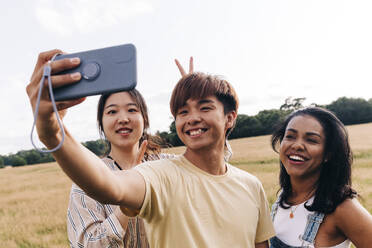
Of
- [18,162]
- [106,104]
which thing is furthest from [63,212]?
[18,162]

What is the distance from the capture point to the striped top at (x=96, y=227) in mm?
2020

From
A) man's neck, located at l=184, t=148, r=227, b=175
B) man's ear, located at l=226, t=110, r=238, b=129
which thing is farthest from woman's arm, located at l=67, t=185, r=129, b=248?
man's ear, located at l=226, t=110, r=238, b=129

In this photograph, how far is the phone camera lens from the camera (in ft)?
3.76

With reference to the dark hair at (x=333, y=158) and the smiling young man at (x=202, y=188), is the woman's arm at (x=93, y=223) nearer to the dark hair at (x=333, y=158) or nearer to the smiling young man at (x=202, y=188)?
the smiling young man at (x=202, y=188)

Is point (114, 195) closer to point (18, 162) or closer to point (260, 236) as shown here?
point (260, 236)

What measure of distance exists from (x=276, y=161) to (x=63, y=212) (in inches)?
440

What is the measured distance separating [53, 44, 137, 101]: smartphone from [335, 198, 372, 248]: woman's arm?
1782 mm

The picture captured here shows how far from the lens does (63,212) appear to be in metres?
9.27

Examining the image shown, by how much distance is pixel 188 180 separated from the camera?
5.69 ft

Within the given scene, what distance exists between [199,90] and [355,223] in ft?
4.40

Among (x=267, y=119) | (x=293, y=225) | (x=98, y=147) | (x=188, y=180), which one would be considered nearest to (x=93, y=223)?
(x=188, y=180)

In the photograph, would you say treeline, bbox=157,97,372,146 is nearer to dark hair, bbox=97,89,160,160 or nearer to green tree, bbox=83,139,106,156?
green tree, bbox=83,139,106,156

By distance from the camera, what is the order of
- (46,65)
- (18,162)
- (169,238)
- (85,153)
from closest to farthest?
(46,65)
(85,153)
(169,238)
(18,162)

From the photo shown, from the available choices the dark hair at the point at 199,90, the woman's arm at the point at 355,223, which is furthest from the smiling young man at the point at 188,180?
the woman's arm at the point at 355,223
